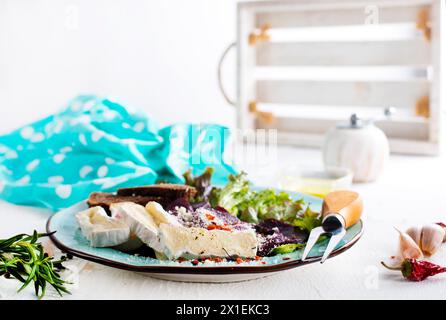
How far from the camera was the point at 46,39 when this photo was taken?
7.79 feet

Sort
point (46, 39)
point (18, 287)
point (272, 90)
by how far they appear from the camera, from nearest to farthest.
Result: point (18, 287)
point (272, 90)
point (46, 39)

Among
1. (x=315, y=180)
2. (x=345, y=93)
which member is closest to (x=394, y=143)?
(x=345, y=93)

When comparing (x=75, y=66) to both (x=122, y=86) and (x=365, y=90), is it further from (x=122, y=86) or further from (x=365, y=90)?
(x=365, y=90)

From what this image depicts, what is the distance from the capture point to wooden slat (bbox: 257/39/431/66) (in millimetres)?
1856

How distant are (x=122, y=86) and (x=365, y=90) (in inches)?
41.2

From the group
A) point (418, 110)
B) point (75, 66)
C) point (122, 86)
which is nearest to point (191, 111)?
point (122, 86)

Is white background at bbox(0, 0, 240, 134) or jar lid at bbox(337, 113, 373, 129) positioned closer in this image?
jar lid at bbox(337, 113, 373, 129)

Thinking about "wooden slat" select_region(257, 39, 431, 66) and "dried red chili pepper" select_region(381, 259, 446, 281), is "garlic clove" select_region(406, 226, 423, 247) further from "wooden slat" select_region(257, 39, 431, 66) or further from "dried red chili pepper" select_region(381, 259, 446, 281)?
"wooden slat" select_region(257, 39, 431, 66)

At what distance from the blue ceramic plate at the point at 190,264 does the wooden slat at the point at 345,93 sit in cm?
105

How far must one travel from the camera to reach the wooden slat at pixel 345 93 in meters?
1.88

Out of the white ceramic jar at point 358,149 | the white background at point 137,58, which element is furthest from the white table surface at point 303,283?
the white background at point 137,58

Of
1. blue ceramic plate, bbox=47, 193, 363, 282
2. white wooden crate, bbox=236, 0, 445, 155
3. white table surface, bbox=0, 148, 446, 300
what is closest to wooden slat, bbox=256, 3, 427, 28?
white wooden crate, bbox=236, 0, 445, 155

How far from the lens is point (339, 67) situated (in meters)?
1.96

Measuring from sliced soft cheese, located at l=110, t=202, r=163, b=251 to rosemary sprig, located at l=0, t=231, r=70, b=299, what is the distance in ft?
0.33
